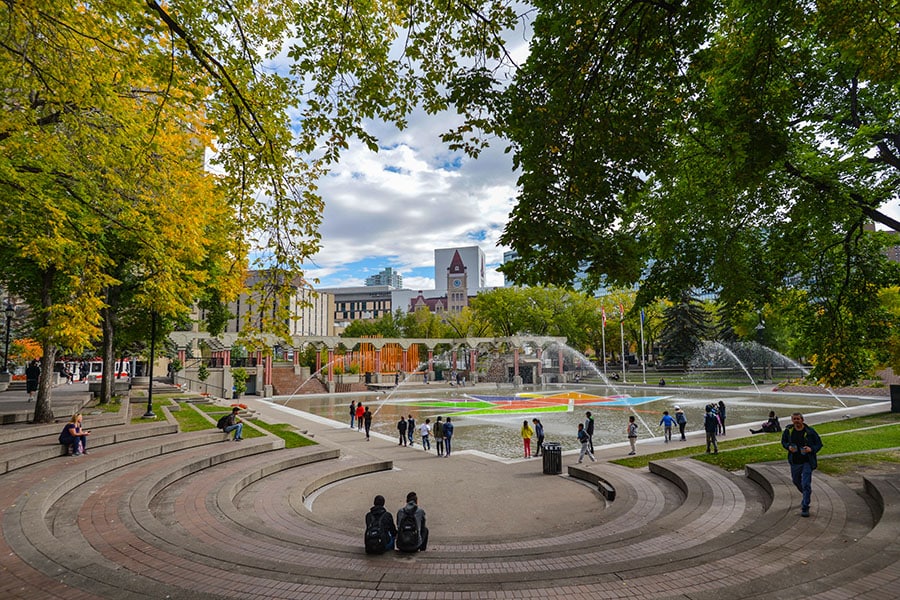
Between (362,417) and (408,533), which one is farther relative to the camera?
(362,417)

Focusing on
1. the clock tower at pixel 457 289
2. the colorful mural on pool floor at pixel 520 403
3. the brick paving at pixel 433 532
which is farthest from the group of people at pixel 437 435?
the clock tower at pixel 457 289

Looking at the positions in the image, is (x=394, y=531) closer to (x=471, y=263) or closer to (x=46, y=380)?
(x=46, y=380)

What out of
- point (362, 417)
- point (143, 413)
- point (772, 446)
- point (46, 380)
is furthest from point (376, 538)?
point (143, 413)

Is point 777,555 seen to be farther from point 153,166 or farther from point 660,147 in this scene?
point 153,166

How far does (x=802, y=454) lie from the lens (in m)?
8.28

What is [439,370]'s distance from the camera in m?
65.6

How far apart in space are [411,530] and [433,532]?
215cm

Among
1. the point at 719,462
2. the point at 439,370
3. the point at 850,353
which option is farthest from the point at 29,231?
the point at 439,370

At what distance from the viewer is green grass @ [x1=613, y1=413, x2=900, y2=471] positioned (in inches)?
528

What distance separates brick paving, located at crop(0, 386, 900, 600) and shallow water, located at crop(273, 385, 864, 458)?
577 cm

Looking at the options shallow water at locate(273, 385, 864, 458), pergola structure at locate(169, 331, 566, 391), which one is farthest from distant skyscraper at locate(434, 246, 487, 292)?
shallow water at locate(273, 385, 864, 458)

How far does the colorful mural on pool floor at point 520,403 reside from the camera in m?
32.3

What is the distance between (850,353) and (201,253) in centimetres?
1857

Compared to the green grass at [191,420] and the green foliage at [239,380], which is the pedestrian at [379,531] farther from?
the green foliage at [239,380]
